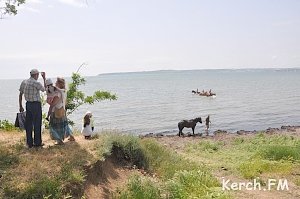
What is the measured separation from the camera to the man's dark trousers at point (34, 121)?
32.5ft

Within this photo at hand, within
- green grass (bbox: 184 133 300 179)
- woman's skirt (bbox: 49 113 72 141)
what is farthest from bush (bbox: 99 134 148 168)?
green grass (bbox: 184 133 300 179)

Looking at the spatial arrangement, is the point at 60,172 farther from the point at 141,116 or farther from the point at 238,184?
the point at 141,116

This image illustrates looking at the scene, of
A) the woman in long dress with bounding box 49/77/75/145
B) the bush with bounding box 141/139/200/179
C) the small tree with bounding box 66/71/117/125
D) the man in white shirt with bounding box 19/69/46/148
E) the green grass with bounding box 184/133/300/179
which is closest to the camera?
the man in white shirt with bounding box 19/69/46/148

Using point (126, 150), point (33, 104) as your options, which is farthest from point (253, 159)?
point (33, 104)

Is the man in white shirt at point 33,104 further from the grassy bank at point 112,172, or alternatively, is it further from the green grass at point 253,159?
the green grass at point 253,159

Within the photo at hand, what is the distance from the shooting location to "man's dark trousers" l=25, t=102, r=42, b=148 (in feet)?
32.5

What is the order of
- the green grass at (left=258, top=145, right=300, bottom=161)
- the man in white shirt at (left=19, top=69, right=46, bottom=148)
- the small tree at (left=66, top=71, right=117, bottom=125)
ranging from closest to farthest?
1. the man in white shirt at (left=19, top=69, right=46, bottom=148)
2. the green grass at (left=258, top=145, right=300, bottom=161)
3. the small tree at (left=66, top=71, right=117, bottom=125)

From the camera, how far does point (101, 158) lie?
989 cm

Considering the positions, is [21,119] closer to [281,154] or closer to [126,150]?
[126,150]

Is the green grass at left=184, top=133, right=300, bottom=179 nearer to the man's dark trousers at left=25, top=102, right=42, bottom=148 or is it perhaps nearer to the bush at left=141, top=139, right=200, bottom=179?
the bush at left=141, top=139, right=200, bottom=179

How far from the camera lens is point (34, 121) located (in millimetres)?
10047

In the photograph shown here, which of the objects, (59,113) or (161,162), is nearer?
(59,113)

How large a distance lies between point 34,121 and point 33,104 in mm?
475

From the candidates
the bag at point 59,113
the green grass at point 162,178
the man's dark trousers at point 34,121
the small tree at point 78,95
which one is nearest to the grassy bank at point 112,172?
the green grass at point 162,178
